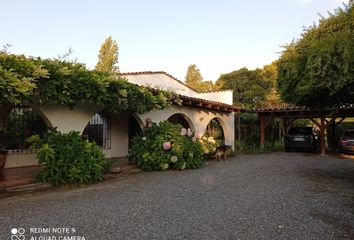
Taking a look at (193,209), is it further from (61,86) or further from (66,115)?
(66,115)

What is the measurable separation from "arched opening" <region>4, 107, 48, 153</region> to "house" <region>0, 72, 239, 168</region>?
0.05m

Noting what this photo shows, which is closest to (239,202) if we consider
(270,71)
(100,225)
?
(100,225)

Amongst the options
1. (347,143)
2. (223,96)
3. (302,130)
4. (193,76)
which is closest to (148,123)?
(223,96)

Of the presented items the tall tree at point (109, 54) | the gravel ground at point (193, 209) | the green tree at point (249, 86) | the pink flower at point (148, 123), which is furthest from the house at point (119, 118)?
the tall tree at point (109, 54)

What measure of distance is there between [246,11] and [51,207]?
943 centimetres

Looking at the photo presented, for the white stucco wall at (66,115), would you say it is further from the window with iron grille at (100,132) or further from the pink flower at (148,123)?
the window with iron grille at (100,132)

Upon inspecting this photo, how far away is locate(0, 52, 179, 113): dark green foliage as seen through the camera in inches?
242

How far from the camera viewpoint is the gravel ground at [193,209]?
423 cm

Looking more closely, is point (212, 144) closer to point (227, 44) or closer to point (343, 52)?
point (227, 44)

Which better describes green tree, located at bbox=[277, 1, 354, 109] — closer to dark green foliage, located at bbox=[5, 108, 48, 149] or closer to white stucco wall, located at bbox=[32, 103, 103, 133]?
white stucco wall, located at bbox=[32, 103, 103, 133]

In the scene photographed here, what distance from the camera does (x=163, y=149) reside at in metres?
10.1

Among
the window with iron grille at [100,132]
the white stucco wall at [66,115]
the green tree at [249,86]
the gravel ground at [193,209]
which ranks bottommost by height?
the gravel ground at [193,209]

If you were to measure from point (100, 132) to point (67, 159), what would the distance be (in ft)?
18.6

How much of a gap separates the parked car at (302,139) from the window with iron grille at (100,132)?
A: 10586 mm
